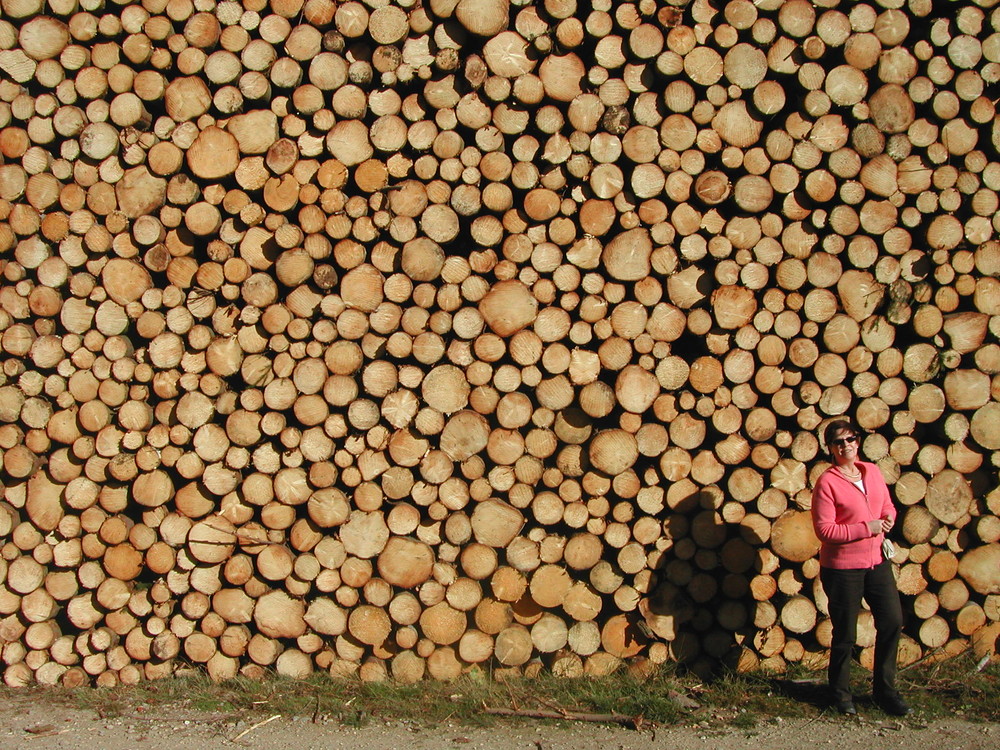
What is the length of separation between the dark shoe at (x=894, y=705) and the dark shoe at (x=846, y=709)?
0.13 metres

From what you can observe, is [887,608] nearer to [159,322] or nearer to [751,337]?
[751,337]

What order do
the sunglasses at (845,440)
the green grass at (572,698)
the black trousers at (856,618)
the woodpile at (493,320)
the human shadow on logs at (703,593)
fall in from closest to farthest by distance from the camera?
the sunglasses at (845,440) → the black trousers at (856,618) → the green grass at (572,698) → the woodpile at (493,320) → the human shadow on logs at (703,593)

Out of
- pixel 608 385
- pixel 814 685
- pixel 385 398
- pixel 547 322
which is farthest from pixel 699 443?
pixel 385 398

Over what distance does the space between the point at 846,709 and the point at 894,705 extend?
208 millimetres

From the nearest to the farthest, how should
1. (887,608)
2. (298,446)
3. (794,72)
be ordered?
1. (887,608)
2. (794,72)
3. (298,446)

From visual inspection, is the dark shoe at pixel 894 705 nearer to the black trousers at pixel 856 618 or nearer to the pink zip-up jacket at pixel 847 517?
the black trousers at pixel 856 618

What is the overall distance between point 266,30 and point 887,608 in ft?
13.0

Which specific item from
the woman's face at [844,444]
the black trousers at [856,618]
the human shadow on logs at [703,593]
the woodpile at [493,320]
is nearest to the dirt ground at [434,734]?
the black trousers at [856,618]

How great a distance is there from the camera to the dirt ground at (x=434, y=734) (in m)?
3.41

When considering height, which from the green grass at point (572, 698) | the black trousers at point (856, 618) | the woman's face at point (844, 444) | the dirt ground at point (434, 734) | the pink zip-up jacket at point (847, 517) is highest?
the woman's face at point (844, 444)

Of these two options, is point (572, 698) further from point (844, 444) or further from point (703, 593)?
point (844, 444)

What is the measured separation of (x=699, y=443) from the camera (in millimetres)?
3898

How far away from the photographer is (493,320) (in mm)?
3854

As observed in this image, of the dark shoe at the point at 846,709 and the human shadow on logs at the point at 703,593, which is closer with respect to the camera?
the dark shoe at the point at 846,709
